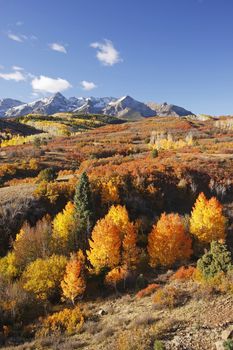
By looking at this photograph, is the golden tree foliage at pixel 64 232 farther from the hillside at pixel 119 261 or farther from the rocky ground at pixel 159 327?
the rocky ground at pixel 159 327

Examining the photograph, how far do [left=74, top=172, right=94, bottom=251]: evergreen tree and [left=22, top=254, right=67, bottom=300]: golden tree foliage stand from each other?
24.7 feet

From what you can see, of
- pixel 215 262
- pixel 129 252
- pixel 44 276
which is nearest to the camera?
pixel 215 262

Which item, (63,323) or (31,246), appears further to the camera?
(31,246)

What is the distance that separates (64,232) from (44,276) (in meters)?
8.57

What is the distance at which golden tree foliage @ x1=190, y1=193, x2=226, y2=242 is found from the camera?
4800cm

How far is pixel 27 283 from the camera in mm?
37156

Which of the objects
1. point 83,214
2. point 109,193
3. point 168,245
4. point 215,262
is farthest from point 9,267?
point 215,262

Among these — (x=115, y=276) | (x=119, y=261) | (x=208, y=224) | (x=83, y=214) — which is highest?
(x=83, y=214)

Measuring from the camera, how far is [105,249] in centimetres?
4275

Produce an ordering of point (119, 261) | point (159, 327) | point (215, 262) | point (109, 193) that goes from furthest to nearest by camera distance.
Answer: point (109, 193) → point (119, 261) → point (215, 262) → point (159, 327)

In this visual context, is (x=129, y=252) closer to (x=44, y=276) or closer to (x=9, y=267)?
(x=44, y=276)

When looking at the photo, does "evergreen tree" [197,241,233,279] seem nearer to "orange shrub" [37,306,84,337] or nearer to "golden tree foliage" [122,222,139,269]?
"golden tree foliage" [122,222,139,269]

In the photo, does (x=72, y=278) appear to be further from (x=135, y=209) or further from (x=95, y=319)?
(x=135, y=209)

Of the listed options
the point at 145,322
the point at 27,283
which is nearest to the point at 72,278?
the point at 27,283
